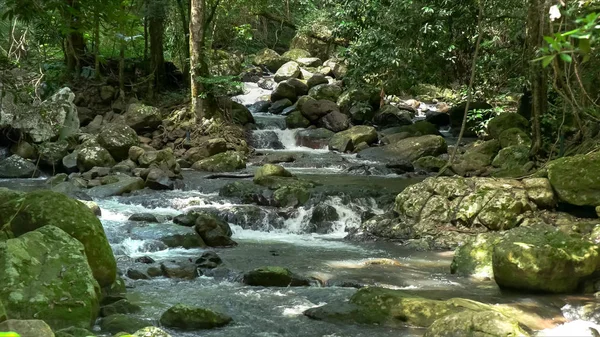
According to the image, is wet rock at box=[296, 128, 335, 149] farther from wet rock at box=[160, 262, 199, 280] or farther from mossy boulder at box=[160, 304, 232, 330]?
mossy boulder at box=[160, 304, 232, 330]

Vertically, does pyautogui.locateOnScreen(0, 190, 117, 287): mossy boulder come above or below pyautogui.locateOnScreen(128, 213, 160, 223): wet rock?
above

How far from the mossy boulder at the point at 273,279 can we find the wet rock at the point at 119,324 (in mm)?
1770

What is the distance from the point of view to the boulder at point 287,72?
2427cm

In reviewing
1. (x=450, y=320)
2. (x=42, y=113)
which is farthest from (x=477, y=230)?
(x=42, y=113)

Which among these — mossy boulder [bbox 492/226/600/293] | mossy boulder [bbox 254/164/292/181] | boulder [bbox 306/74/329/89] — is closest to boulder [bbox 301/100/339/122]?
boulder [bbox 306/74/329/89]

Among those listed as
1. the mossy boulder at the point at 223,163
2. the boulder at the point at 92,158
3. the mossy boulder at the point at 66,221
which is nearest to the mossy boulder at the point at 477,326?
the mossy boulder at the point at 66,221

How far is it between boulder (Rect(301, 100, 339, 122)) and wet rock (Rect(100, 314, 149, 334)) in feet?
46.7

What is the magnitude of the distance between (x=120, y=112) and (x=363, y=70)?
8.43 meters

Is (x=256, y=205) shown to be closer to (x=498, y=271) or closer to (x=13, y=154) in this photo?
(x=498, y=271)

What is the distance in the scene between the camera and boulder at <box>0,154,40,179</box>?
14.3m

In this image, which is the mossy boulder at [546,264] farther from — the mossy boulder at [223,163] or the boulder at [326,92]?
the boulder at [326,92]

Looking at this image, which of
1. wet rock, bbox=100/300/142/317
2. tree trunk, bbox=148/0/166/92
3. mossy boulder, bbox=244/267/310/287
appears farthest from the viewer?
tree trunk, bbox=148/0/166/92

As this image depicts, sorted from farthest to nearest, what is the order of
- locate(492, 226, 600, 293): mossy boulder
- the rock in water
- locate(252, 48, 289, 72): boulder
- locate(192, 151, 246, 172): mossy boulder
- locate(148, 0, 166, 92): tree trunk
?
locate(252, 48, 289, 72): boulder → locate(148, 0, 166, 92): tree trunk → locate(192, 151, 246, 172): mossy boulder → locate(492, 226, 600, 293): mossy boulder → the rock in water

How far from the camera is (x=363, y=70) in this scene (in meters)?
12.2
